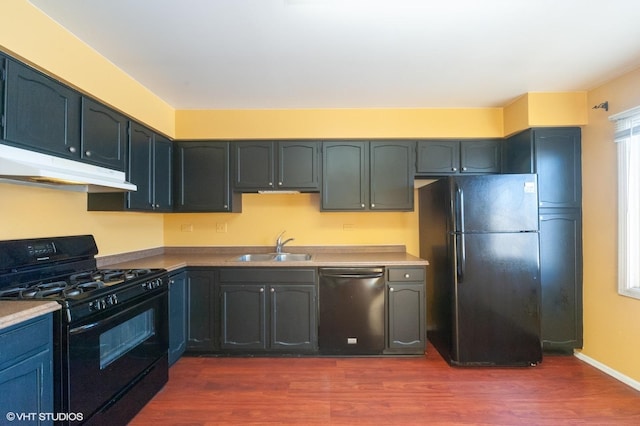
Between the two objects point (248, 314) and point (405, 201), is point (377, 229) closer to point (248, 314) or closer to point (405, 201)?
point (405, 201)

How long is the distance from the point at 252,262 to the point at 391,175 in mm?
1606

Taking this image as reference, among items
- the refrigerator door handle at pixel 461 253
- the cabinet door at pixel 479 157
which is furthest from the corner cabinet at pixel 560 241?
the refrigerator door handle at pixel 461 253

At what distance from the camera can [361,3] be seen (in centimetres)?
156

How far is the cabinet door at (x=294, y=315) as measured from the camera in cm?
262

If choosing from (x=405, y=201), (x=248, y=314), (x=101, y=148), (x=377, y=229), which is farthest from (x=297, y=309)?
(x=101, y=148)

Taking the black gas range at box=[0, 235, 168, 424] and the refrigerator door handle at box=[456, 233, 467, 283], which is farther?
the refrigerator door handle at box=[456, 233, 467, 283]

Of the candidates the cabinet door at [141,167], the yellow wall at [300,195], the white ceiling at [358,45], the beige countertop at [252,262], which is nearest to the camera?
the white ceiling at [358,45]

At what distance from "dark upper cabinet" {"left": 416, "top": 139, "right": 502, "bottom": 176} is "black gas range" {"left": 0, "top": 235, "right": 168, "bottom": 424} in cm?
260

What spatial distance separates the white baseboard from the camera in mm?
2188

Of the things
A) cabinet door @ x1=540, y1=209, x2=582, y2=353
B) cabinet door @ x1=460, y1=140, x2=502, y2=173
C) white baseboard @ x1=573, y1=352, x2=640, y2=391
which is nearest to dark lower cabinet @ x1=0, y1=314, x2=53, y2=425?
cabinet door @ x1=460, y1=140, x2=502, y2=173

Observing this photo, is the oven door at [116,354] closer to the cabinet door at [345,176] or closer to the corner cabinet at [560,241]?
the cabinet door at [345,176]

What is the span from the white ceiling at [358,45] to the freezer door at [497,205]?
0.86m

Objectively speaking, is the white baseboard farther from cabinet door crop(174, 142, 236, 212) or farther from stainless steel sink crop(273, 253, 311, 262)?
cabinet door crop(174, 142, 236, 212)

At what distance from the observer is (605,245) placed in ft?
7.99
